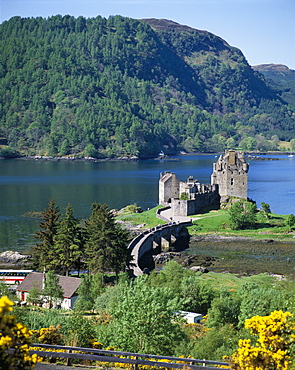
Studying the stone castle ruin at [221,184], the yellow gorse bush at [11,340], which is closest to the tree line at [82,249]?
the stone castle ruin at [221,184]

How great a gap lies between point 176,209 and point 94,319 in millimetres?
55119

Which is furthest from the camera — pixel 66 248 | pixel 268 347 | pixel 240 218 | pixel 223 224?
pixel 223 224

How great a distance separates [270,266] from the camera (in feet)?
207

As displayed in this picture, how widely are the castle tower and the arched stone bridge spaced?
16101 millimetres

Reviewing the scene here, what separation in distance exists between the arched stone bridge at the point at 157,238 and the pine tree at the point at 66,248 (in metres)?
12.5

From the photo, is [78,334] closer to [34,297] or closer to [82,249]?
[34,297]

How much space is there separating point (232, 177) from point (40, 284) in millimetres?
56326

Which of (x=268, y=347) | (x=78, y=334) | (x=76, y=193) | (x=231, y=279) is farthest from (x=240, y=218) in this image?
(x=268, y=347)

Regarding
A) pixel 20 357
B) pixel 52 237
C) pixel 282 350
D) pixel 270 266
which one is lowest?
pixel 270 266

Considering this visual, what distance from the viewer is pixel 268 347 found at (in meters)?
14.4

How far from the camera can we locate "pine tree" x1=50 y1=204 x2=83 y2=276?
2073 inches

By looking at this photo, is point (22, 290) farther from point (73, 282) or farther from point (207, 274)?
point (207, 274)

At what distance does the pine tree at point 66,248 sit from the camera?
52656 millimetres

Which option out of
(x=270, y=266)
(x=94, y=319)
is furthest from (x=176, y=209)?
(x=94, y=319)
